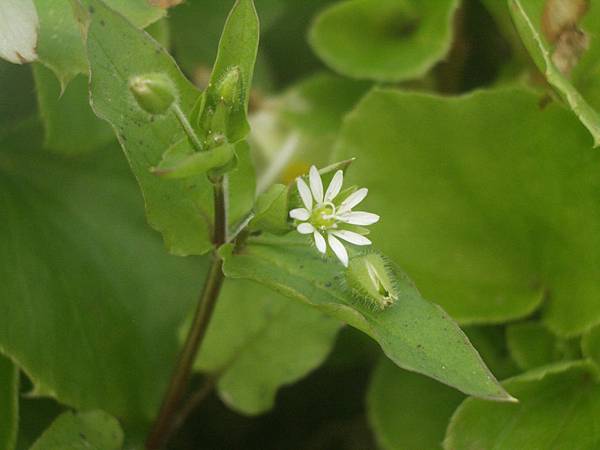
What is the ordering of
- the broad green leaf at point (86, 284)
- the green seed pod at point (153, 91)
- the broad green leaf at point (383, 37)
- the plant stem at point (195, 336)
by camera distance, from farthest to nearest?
the broad green leaf at point (383, 37), the broad green leaf at point (86, 284), the plant stem at point (195, 336), the green seed pod at point (153, 91)

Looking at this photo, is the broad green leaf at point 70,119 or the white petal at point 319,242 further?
the broad green leaf at point 70,119

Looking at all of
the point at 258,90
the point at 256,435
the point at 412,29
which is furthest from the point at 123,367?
the point at 412,29

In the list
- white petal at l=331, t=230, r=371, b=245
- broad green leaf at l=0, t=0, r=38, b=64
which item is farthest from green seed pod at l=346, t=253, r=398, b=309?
broad green leaf at l=0, t=0, r=38, b=64

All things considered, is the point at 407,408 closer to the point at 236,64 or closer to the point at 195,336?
the point at 195,336

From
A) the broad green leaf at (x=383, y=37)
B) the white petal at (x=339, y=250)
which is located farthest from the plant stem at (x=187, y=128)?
the broad green leaf at (x=383, y=37)

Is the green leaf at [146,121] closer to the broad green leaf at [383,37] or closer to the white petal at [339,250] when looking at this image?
the white petal at [339,250]

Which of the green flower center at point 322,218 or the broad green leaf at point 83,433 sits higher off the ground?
the green flower center at point 322,218
